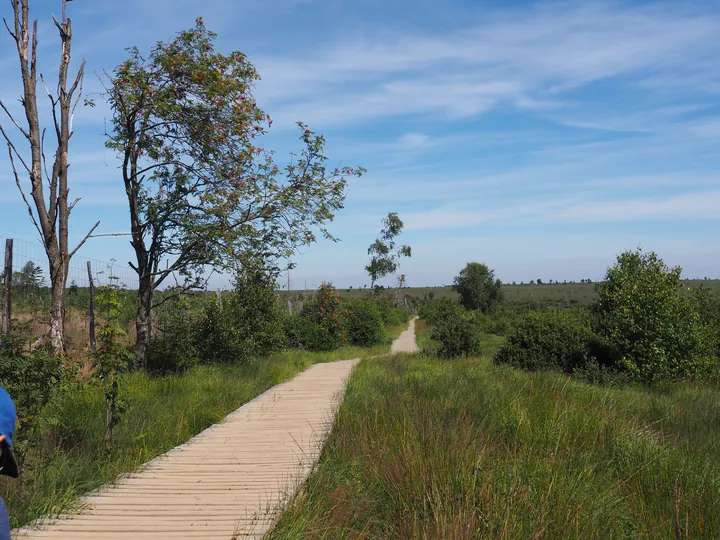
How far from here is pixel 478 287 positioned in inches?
2601

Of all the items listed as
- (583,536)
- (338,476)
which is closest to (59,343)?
(338,476)

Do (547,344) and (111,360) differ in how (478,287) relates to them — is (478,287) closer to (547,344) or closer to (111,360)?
(547,344)

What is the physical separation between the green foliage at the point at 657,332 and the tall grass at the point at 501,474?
6.81m

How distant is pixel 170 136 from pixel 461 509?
11.2 m

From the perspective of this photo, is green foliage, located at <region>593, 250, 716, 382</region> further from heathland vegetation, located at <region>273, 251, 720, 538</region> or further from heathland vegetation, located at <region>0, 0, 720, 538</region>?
heathland vegetation, located at <region>273, 251, 720, 538</region>

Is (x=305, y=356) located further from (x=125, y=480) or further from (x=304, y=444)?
(x=125, y=480)

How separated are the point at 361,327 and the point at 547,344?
9858 millimetres

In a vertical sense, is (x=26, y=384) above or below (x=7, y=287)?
below

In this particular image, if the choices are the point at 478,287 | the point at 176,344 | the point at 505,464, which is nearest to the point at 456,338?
the point at 176,344

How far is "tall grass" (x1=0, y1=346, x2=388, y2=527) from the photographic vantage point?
15.1 ft

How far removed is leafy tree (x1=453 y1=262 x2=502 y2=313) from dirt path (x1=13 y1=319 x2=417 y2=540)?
59.6m

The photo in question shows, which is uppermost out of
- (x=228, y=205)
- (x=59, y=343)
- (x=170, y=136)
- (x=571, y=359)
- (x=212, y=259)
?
(x=170, y=136)

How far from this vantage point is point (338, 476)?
5.12m

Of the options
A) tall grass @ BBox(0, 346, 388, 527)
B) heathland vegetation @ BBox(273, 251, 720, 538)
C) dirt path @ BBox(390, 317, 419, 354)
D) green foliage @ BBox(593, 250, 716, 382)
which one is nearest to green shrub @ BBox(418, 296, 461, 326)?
dirt path @ BBox(390, 317, 419, 354)
